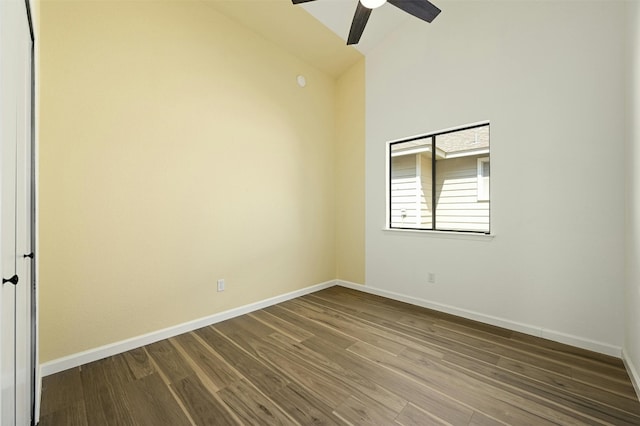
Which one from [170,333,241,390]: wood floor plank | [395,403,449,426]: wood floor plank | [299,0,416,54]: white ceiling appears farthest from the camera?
[299,0,416,54]: white ceiling

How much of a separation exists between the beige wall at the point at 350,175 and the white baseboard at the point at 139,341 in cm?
125

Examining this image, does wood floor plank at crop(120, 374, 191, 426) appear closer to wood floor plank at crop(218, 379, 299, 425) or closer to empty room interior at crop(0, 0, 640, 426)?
empty room interior at crop(0, 0, 640, 426)

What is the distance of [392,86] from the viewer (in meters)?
3.76

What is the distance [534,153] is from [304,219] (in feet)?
8.92

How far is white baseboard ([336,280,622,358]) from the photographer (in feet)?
7.64

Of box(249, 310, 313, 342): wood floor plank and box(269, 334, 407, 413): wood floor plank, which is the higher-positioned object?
box(249, 310, 313, 342): wood floor plank

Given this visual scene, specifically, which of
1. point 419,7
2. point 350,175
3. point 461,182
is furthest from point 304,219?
point 419,7

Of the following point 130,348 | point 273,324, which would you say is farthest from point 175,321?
point 273,324

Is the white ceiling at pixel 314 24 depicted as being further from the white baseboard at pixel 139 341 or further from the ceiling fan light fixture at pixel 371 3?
the white baseboard at pixel 139 341

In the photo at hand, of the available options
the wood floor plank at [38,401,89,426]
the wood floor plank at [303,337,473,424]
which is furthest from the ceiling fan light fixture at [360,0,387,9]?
the wood floor plank at [38,401,89,426]

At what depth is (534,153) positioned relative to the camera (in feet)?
8.70

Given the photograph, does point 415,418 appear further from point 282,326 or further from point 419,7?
point 419,7

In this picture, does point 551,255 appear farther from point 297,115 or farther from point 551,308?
point 297,115

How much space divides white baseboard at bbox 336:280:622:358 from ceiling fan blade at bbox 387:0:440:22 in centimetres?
294
